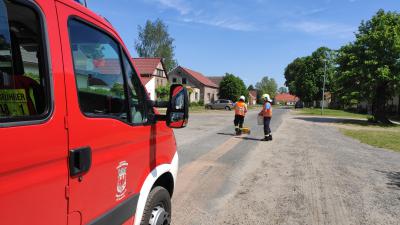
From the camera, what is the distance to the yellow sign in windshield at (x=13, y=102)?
6.36 ft

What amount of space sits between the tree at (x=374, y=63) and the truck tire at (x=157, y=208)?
83.7 feet

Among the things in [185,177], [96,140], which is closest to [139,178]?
[96,140]

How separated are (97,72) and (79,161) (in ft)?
2.53

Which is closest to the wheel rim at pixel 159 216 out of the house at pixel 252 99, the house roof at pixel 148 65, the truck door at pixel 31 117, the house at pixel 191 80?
the truck door at pixel 31 117

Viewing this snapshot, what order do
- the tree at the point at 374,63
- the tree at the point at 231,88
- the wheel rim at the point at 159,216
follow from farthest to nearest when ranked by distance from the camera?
the tree at the point at 231,88
the tree at the point at 374,63
the wheel rim at the point at 159,216

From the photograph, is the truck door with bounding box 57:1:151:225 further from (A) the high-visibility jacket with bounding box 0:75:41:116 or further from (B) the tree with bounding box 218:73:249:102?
(B) the tree with bounding box 218:73:249:102

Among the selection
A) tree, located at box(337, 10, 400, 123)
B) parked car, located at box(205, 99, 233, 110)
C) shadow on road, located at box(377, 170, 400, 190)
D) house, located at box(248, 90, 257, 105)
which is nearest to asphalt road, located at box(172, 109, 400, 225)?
shadow on road, located at box(377, 170, 400, 190)

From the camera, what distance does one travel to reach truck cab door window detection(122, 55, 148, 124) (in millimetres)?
3250

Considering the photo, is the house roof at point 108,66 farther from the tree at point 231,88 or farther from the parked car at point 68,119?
the tree at point 231,88

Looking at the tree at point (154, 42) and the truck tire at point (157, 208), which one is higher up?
the tree at point (154, 42)

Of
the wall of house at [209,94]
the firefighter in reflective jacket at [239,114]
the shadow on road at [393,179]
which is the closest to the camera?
the shadow on road at [393,179]

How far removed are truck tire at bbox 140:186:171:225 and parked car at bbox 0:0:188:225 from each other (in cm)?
7

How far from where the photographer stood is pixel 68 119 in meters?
2.24

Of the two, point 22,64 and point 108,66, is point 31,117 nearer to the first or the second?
point 22,64
